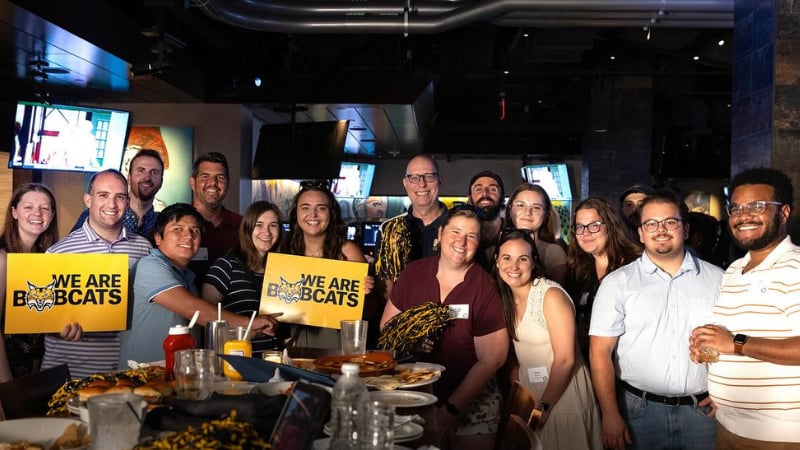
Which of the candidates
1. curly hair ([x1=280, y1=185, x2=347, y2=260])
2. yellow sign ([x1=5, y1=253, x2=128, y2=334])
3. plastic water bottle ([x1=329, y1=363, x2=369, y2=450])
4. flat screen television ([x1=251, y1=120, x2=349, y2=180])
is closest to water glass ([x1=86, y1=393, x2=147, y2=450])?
plastic water bottle ([x1=329, y1=363, x2=369, y2=450])

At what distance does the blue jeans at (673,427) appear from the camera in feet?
10.8

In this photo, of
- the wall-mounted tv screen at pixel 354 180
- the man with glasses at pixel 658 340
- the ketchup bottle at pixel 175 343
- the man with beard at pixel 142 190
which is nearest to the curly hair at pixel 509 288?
the man with glasses at pixel 658 340

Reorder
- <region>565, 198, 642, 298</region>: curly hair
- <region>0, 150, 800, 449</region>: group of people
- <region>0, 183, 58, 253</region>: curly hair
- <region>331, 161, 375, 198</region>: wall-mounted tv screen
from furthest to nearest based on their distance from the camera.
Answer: <region>331, 161, 375, 198</region>: wall-mounted tv screen < <region>0, 183, 58, 253</region>: curly hair < <region>565, 198, 642, 298</region>: curly hair < <region>0, 150, 800, 449</region>: group of people

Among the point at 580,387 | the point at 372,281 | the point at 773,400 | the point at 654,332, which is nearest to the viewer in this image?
the point at 773,400

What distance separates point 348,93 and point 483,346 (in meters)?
6.56

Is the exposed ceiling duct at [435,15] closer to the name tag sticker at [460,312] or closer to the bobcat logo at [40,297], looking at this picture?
the bobcat logo at [40,297]

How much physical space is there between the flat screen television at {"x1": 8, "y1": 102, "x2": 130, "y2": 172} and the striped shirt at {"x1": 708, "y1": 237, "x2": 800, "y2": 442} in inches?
263

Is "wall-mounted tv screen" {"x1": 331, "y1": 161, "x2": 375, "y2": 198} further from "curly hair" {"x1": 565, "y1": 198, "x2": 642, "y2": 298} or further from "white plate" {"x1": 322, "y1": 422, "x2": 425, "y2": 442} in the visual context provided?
"white plate" {"x1": 322, "y1": 422, "x2": 425, "y2": 442}

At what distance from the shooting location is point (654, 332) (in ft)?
10.8

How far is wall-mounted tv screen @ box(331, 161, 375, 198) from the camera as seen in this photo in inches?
612

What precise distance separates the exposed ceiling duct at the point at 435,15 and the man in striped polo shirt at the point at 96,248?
3.82 meters

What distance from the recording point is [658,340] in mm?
3295

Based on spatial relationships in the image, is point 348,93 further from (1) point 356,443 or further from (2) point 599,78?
(1) point 356,443

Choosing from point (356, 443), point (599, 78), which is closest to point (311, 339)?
point (356, 443)
